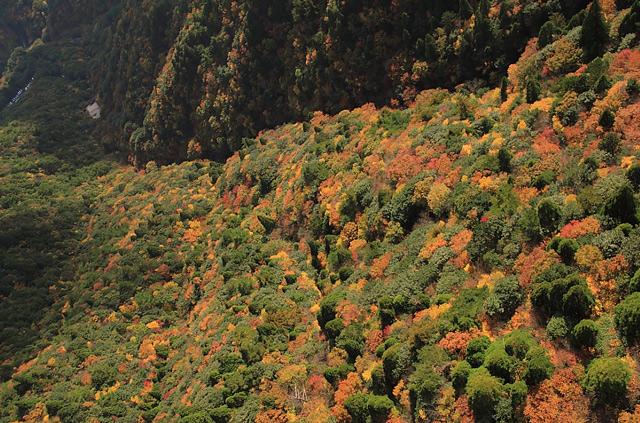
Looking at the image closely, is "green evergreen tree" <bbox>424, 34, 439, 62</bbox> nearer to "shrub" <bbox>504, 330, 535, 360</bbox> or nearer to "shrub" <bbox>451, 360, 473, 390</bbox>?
"shrub" <bbox>504, 330, 535, 360</bbox>

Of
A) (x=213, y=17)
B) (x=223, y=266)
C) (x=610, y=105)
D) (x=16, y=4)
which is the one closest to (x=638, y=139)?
(x=610, y=105)

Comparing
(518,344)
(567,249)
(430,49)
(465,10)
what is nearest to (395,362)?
(518,344)

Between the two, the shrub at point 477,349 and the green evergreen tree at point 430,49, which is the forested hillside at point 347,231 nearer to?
the shrub at point 477,349

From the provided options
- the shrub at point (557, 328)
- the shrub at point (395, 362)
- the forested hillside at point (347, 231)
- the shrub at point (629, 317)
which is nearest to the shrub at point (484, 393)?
the forested hillside at point (347, 231)

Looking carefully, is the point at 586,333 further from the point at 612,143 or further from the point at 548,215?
the point at 612,143

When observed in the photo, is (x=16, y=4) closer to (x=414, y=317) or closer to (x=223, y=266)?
(x=223, y=266)
